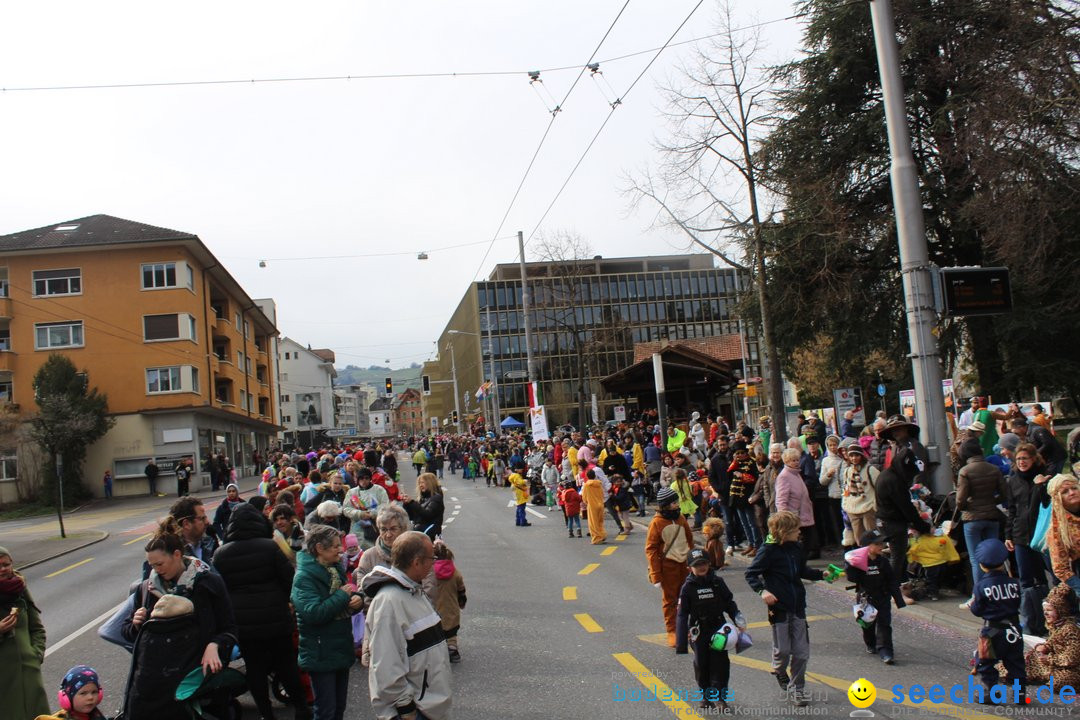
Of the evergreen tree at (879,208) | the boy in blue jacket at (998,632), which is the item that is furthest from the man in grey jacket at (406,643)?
the evergreen tree at (879,208)

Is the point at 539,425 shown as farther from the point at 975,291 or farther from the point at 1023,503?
the point at 1023,503

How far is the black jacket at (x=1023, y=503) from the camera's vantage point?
7965 millimetres

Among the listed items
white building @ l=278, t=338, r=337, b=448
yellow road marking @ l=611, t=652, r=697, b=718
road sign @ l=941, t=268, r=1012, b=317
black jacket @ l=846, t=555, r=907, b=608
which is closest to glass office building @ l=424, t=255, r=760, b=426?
white building @ l=278, t=338, r=337, b=448

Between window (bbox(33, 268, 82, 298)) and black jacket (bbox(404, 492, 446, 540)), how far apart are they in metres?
41.0

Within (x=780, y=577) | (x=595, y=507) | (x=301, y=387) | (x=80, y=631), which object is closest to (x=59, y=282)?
(x=595, y=507)

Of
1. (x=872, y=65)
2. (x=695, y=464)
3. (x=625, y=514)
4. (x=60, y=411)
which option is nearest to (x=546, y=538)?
(x=625, y=514)

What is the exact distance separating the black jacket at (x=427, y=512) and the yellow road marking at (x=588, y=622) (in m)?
2.13

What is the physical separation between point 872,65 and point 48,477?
40248 mm

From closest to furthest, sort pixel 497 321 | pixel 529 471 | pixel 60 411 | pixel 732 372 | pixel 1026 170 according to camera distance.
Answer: pixel 1026 170 < pixel 529 471 < pixel 732 372 < pixel 60 411 < pixel 497 321

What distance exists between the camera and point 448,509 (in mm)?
25250

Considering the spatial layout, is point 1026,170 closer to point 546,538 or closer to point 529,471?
point 546,538

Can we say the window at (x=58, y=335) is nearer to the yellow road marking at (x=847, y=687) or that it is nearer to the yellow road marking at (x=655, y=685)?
the yellow road marking at (x=655, y=685)

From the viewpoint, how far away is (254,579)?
588 cm

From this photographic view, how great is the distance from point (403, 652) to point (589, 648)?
416 cm
